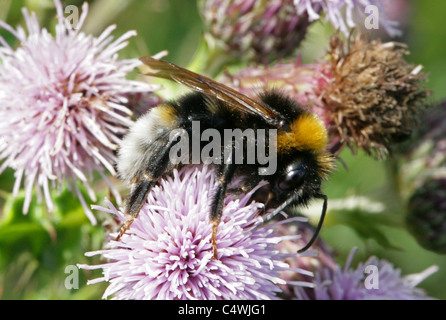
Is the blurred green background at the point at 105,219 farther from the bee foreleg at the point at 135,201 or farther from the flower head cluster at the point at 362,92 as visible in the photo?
the bee foreleg at the point at 135,201

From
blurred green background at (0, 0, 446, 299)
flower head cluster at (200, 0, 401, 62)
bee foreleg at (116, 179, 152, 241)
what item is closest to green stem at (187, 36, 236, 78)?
flower head cluster at (200, 0, 401, 62)

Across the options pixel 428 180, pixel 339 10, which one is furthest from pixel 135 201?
pixel 428 180

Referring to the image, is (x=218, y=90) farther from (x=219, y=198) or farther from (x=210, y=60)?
(x=210, y=60)

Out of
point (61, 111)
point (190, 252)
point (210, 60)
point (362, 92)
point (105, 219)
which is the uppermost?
point (210, 60)

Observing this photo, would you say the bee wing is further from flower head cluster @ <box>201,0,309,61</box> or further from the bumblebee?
flower head cluster @ <box>201,0,309,61</box>

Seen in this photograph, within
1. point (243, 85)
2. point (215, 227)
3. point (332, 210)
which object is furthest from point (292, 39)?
point (215, 227)
